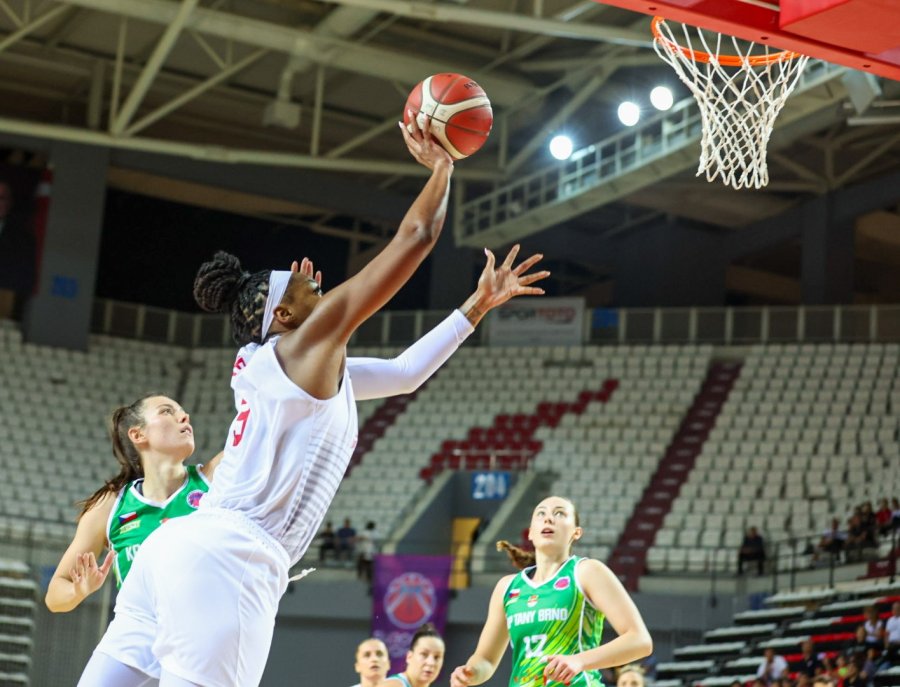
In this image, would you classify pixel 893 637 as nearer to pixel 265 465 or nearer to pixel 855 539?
pixel 855 539

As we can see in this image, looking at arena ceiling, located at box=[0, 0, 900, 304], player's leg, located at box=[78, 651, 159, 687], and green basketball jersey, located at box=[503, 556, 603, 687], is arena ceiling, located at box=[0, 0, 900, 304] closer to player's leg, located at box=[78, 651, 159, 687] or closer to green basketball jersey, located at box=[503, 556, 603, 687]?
green basketball jersey, located at box=[503, 556, 603, 687]

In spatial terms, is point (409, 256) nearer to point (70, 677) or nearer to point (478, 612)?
point (70, 677)


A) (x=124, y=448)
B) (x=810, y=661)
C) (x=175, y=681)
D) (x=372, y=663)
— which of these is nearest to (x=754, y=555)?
(x=810, y=661)

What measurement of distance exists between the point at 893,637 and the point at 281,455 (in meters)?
12.0

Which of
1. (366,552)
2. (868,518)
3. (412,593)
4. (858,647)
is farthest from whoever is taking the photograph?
(366,552)

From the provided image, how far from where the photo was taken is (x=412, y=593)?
64.3 ft

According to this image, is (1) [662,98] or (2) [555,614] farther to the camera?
(1) [662,98]

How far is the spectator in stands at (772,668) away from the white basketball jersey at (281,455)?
11.8m

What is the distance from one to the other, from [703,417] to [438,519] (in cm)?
470

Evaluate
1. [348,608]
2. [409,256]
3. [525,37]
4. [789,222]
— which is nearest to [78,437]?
[348,608]

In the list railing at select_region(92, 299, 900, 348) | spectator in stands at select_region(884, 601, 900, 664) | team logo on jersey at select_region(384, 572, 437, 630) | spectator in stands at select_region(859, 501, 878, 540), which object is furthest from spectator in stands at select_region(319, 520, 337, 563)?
spectator in stands at select_region(884, 601, 900, 664)

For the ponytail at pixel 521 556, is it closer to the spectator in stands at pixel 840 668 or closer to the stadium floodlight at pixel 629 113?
the spectator in stands at pixel 840 668

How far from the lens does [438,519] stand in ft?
71.6

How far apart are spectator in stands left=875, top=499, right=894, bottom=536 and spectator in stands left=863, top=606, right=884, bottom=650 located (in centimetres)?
210
